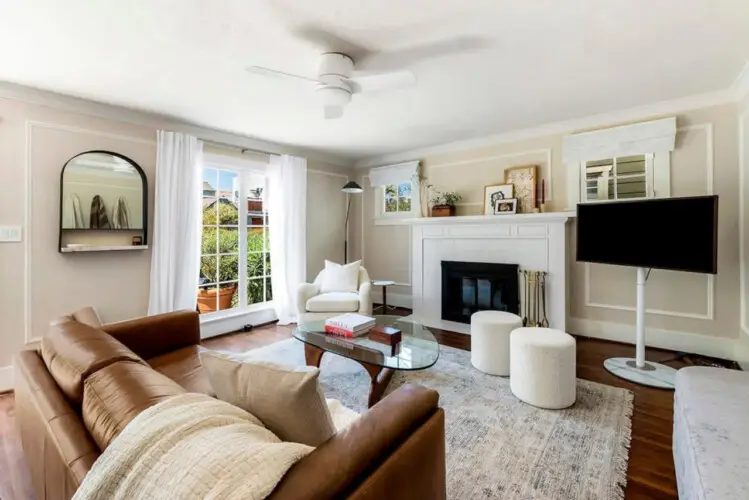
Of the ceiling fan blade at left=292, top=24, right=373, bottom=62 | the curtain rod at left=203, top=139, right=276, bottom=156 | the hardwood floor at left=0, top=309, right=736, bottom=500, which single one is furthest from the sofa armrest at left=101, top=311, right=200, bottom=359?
the curtain rod at left=203, top=139, right=276, bottom=156

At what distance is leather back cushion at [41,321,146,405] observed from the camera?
1.18 metres

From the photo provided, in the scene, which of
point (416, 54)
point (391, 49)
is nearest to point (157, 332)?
point (391, 49)

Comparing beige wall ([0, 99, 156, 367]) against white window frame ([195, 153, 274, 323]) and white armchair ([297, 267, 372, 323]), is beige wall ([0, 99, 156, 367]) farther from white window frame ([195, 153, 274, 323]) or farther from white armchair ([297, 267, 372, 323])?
white armchair ([297, 267, 372, 323])

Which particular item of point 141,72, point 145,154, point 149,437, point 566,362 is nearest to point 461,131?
Answer: point 566,362

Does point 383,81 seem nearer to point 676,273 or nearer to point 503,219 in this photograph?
point 503,219

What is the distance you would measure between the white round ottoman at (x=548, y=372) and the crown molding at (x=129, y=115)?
149 inches

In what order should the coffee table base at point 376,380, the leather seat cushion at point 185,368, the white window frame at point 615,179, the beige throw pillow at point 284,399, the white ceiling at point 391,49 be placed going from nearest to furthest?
the beige throw pillow at point 284,399, the leather seat cushion at point 185,368, the white ceiling at point 391,49, the coffee table base at point 376,380, the white window frame at point 615,179

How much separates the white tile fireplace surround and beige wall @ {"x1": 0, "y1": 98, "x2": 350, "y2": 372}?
10.1 ft

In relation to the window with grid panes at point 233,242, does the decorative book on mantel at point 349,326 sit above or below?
below

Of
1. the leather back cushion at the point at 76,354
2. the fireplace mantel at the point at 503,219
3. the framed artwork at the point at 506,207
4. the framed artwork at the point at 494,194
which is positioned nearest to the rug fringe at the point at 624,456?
the fireplace mantel at the point at 503,219

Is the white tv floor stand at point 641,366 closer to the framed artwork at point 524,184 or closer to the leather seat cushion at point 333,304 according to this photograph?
the framed artwork at point 524,184

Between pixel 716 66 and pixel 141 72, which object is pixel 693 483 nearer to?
pixel 716 66

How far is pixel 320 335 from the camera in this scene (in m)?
2.61

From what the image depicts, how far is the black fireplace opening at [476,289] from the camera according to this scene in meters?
3.85
